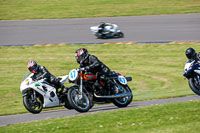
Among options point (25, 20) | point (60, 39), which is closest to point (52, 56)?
point (60, 39)

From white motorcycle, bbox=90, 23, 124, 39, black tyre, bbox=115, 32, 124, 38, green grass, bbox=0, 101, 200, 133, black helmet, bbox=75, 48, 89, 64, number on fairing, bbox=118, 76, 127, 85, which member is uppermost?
white motorcycle, bbox=90, 23, 124, 39

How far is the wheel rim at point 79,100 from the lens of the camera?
10254mm

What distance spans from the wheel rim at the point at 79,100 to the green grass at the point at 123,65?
2522mm

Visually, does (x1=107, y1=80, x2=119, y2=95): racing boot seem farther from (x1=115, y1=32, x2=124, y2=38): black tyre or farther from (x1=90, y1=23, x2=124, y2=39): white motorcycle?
(x1=115, y1=32, x2=124, y2=38): black tyre

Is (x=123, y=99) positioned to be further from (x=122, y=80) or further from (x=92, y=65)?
(x=92, y=65)

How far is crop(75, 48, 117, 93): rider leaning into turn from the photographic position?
10.7 metres

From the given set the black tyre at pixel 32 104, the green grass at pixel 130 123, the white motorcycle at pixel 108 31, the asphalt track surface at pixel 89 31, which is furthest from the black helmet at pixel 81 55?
the white motorcycle at pixel 108 31

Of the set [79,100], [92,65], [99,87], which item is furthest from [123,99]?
[79,100]

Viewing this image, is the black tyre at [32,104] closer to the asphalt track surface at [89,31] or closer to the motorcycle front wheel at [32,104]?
the motorcycle front wheel at [32,104]

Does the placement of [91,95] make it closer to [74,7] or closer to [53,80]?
[53,80]

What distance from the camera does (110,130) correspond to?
7828 mm

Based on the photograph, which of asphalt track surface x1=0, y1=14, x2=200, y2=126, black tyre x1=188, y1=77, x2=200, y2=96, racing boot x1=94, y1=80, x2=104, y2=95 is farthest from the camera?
asphalt track surface x1=0, y1=14, x2=200, y2=126

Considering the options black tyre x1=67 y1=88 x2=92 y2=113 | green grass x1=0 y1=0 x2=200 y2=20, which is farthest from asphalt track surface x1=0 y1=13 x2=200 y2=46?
black tyre x1=67 y1=88 x2=92 y2=113

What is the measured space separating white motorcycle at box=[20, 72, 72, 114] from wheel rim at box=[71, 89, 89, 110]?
0.93m
